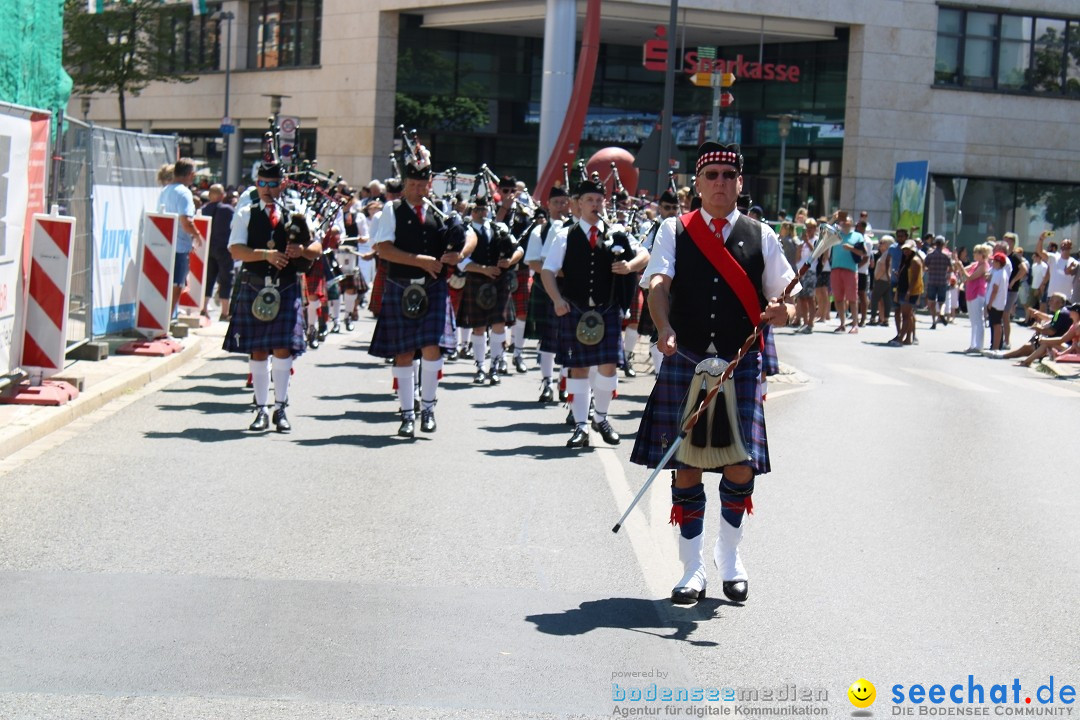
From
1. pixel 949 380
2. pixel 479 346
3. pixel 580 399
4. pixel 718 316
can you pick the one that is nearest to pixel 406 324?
pixel 580 399

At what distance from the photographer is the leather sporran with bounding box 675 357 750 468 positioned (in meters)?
6.19

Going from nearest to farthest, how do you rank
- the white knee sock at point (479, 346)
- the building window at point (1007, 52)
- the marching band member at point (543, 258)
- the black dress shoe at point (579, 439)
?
1. the black dress shoe at point (579, 439)
2. the marching band member at point (543, 258)
3. the white knee sock at point (479, 346)
4. the building window at point (1007, 52)

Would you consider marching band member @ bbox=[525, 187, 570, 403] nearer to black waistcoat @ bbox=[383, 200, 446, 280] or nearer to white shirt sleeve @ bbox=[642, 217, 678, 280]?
black waistcoat @ bbox=[383, 200, 446, 280]

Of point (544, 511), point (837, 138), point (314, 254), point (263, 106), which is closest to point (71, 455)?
point (314, 254)

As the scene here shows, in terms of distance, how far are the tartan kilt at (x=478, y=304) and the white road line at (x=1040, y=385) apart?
650 cm

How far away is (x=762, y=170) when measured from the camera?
141ft

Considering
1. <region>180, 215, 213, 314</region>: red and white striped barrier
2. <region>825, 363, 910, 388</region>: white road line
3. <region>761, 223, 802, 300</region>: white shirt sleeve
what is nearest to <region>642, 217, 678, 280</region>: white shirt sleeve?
<region>761, 223, 802, 300</region>: white shirt sleeve

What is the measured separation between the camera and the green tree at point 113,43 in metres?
43.3

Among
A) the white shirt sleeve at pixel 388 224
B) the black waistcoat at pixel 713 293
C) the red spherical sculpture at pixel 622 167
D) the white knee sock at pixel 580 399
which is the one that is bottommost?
the white knee sock at pixel 580 399

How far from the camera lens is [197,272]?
18.0 meters

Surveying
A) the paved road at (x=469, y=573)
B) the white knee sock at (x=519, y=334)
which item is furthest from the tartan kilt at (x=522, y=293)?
the paved road at (x=469, y=573)

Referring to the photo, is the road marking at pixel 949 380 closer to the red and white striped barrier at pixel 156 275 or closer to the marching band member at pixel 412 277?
the marching band member at pixel 412 277

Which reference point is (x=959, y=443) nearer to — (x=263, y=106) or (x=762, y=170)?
(x=762, y=170)

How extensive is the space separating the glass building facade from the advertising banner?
27.6 metres
